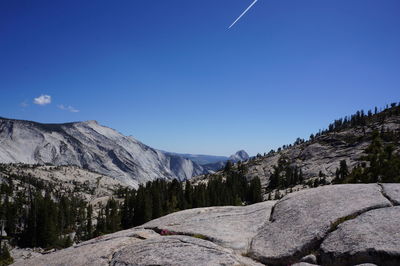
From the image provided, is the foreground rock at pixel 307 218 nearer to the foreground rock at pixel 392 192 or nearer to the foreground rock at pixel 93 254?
the foreground rock at pixel 392 192

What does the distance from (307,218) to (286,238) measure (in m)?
1.85

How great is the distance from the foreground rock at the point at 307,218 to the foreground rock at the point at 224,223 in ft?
2.48

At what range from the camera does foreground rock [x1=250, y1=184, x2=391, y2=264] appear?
13.6 metres

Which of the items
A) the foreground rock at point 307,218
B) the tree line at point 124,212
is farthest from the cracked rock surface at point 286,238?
the tree line at point 124,212

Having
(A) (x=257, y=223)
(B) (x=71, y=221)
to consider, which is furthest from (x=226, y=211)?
(B) (x=71, y=221)

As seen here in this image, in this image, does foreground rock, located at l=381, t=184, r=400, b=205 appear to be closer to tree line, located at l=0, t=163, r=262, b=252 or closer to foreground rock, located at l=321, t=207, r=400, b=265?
foreground rock, located at l=321, t=207, r=400, b=265

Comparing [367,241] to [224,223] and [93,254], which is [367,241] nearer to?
[224,223]

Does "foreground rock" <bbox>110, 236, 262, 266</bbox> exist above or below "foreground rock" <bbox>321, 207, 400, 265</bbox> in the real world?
below

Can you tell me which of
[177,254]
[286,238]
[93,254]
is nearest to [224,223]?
[286,238]

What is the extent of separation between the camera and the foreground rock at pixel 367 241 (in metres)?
11.2

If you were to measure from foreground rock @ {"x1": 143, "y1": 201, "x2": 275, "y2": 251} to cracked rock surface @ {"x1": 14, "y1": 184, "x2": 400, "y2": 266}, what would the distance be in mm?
55

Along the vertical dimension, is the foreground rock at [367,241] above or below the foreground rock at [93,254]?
above

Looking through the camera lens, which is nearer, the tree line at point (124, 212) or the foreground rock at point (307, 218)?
the foreground rock at point (307, 218)

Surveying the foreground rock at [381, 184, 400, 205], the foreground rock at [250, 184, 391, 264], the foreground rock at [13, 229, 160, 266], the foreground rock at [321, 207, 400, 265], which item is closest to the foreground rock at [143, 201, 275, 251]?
the foreground rock at [250, 184, 391, 264]
